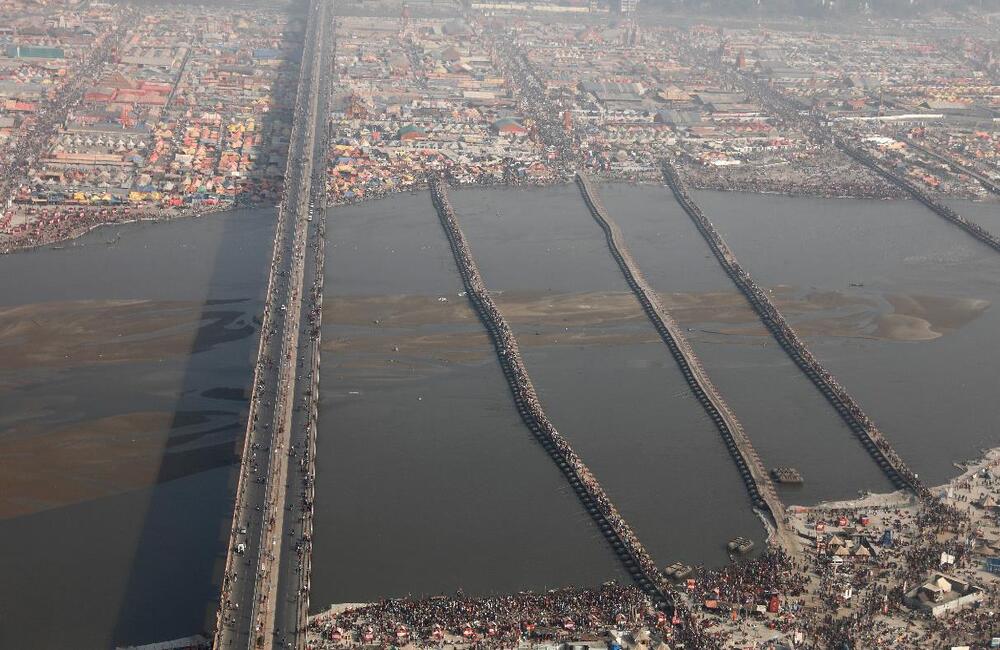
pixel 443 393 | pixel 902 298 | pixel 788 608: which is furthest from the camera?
pixel 902 298

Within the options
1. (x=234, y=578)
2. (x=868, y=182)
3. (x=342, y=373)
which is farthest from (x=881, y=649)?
(x=868, y=182)

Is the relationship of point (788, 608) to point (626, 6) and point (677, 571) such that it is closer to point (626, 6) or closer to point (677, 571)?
point (677, 571)

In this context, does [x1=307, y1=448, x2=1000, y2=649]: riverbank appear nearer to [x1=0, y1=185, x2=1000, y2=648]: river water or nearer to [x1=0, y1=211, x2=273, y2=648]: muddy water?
[x1=0, y1=185, x2=1000, y2=648]: river water

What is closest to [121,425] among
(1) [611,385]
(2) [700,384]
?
(1) [611,385]

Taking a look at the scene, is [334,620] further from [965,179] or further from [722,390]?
[965,179]

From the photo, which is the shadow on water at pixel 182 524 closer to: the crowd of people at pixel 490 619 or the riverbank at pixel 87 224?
the crowd of people at pixel 490 619

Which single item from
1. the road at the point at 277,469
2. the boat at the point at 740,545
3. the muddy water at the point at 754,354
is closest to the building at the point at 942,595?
the boat at the point at 740,545
